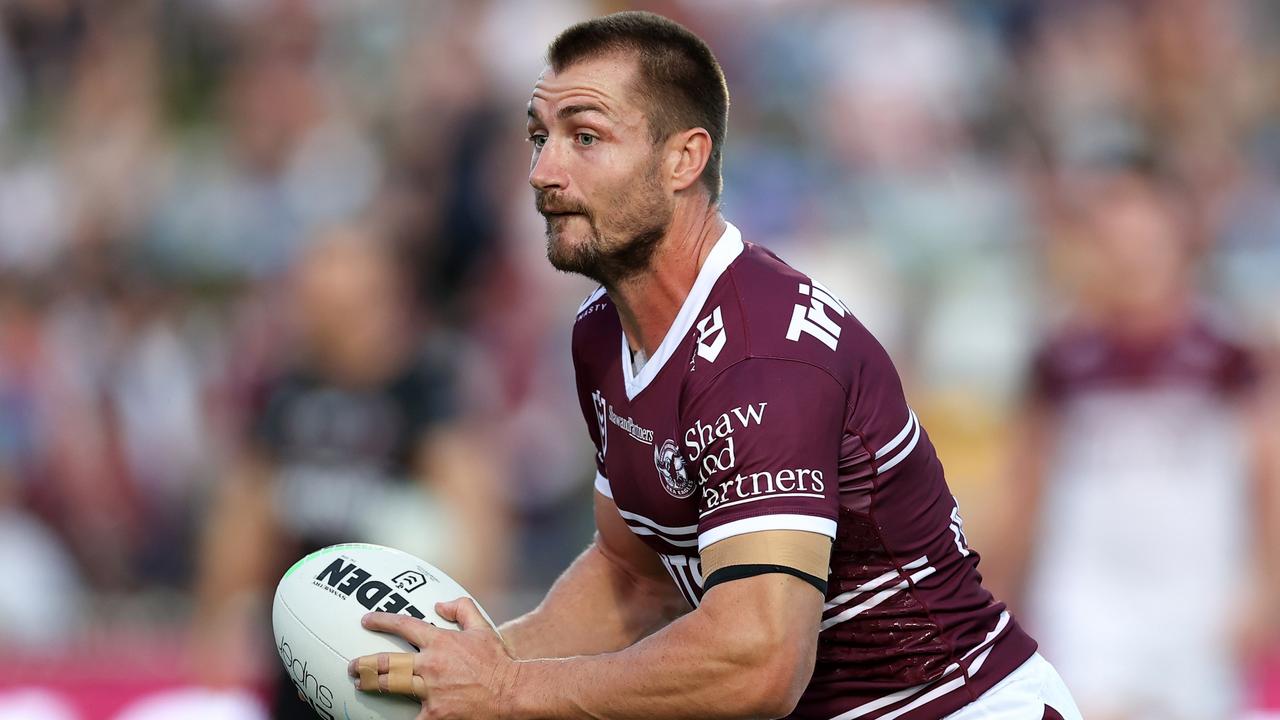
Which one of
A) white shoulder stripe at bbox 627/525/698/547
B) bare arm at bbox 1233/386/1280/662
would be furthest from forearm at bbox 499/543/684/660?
bare arm at bbox 1233/386/1280/662

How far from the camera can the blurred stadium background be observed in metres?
7.18

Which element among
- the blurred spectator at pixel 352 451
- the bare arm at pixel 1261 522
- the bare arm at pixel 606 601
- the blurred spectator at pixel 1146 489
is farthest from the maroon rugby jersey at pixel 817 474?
the bare arm at pixel 1261 522

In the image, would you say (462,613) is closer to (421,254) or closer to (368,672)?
(368,672)

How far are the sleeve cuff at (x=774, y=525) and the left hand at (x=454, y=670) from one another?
583 millimetres

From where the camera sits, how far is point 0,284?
1030cm

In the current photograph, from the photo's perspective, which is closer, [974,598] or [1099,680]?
[974,598]

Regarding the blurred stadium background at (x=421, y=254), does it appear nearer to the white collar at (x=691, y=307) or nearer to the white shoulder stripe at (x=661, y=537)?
the white shoulder stripe at (x=661, y=537)

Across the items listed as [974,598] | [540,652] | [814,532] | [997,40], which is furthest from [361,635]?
[997,40]

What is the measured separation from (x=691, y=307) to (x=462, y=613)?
0.90 metres

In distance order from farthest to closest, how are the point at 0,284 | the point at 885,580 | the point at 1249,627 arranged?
1. the point at 0,284
2. the point at 1249,627
3. the point at 885,580

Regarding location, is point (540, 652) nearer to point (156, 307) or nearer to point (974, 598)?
point (974, 598)

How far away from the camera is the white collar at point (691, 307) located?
381cm

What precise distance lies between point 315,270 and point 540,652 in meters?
3.26

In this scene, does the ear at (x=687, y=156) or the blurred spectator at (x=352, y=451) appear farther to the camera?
the blurred spectator at (x=352, y=451)
